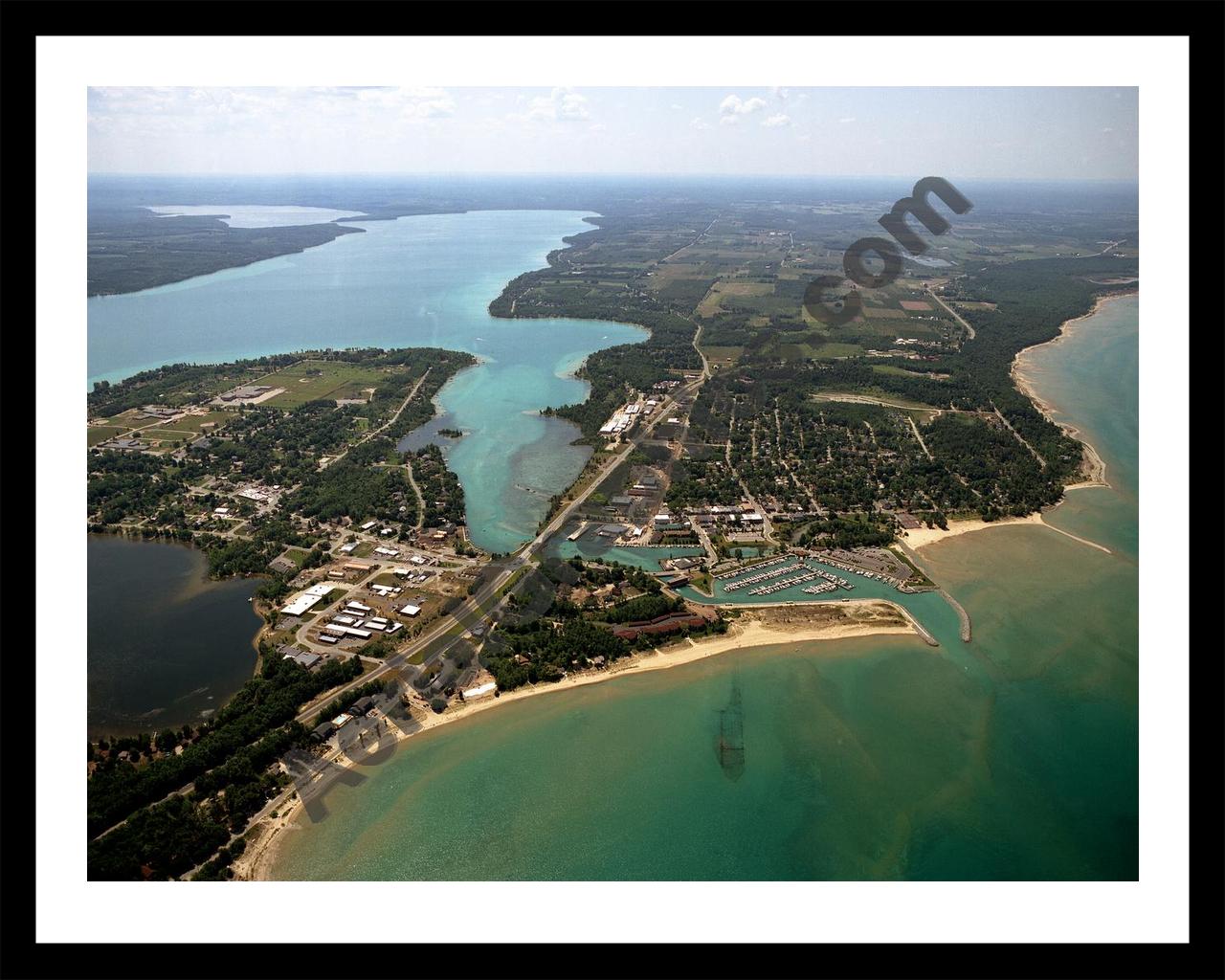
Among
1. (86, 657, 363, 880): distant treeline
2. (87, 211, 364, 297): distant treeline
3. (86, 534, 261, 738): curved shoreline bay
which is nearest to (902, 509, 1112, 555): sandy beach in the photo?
(86, 657, 363, 880): distant treeline

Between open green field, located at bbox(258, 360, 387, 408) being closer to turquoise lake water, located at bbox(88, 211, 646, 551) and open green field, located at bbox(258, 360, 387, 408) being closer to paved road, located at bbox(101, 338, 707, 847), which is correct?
turquoise lake water, located at bbox(88, 211, 646, 551)

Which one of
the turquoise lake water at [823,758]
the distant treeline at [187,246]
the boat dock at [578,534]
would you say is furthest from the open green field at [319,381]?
the boat dock at [578,534]

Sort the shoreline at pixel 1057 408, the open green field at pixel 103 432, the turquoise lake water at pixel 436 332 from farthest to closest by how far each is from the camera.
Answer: the open green field at pixel 103 432, the turquoise lake water at pixel 436 332, the shoreline at pixel 1057 408

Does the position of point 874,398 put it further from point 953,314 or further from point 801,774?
point 801,774

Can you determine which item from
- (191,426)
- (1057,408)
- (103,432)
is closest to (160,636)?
(191,426)

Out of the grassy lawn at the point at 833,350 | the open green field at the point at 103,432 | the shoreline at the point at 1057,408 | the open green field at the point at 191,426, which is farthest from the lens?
the grassy lawn at the point at 833,350

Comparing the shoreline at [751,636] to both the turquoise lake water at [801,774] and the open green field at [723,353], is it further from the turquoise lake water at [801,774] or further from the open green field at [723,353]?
the open green field at [723,353]

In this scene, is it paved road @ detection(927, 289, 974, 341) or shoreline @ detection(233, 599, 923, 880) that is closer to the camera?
shoreline @ detection(233, 599, 923, 880)
